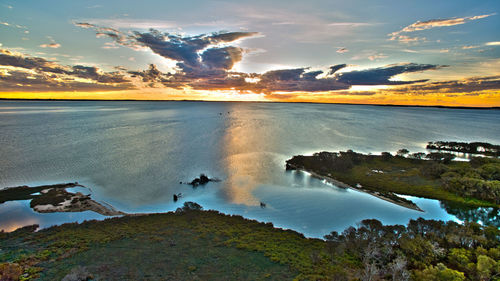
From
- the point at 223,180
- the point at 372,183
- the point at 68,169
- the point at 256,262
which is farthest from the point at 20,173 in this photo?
the point at 372,183

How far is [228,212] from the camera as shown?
30.8m

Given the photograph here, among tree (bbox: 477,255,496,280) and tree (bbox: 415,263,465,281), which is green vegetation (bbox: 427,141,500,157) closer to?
tree (bbox: 477,255,496,280)

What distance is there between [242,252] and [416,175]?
40820 mm

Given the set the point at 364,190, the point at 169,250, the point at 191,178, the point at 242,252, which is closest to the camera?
the point at 169,250

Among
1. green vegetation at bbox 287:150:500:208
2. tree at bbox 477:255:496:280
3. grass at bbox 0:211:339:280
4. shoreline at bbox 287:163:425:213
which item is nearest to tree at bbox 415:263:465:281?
tree at bbox 477:255:496:280

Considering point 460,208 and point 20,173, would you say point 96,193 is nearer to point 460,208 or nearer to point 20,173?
point 20,173

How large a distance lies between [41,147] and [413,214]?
280 feet

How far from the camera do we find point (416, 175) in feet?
143

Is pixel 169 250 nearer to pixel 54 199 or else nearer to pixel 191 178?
pixel 191 178

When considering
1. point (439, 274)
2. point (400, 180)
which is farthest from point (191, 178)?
point (400, 180)

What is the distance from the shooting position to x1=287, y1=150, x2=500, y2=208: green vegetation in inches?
1332

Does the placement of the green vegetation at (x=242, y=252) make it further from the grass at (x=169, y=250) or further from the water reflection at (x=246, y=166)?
the water reflection at (x=246, y=166)

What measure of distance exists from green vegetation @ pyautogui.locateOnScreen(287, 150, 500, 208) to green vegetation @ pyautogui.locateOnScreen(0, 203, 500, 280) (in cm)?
1589

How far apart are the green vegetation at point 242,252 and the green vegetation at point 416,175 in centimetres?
1589
